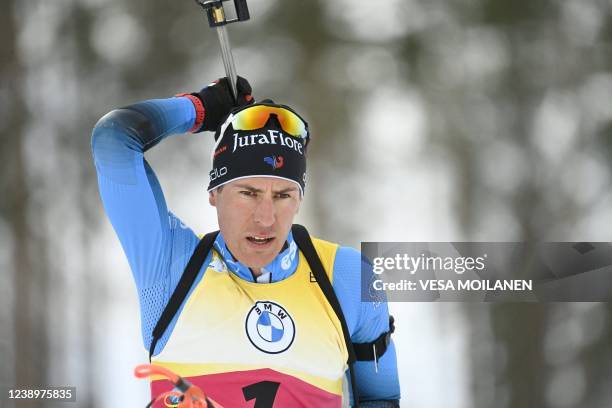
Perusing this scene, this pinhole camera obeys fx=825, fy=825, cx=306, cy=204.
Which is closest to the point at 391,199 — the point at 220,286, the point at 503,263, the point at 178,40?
the point at 503,263

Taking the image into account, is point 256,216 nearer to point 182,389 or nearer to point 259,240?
point 259,240

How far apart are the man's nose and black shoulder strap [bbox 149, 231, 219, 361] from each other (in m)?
0.17

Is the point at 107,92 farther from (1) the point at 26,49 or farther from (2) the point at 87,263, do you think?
(2) the point at 87,263

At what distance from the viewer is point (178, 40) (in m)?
5.89

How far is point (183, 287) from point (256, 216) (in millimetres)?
233

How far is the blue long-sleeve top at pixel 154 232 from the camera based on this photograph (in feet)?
5.73

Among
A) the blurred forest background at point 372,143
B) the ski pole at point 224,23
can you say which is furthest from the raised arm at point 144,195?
the blurred forest background at point 372,143

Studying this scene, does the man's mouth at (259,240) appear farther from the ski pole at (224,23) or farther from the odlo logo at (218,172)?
the ski pole at (224,23)

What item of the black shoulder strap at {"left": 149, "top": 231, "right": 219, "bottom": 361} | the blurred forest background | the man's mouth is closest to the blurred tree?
the blurred forest background

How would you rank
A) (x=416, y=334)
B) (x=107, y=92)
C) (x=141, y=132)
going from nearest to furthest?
(x=141, y=132) < (x=416, y=334) < (x=107, y=92)

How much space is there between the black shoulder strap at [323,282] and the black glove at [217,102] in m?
0.33

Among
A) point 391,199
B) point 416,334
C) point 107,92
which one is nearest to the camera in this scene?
point 416,334

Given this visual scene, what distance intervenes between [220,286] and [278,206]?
23 cm

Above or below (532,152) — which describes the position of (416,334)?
below
